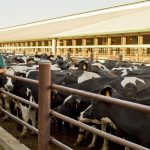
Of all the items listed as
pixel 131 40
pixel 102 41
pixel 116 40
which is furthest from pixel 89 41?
pixel 131 40

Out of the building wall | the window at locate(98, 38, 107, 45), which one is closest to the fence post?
the building wall

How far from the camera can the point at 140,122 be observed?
4645mm

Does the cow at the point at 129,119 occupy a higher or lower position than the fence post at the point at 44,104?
lower

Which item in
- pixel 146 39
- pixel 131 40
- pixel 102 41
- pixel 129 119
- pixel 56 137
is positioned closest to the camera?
pixel 129 119

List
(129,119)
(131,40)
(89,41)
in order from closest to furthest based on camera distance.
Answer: (129,119)
(131,40)
(89,41)

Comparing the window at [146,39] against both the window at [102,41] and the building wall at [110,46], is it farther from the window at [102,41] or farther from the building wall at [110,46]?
the window at [102,41]

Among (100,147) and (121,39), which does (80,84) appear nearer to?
(100,147)

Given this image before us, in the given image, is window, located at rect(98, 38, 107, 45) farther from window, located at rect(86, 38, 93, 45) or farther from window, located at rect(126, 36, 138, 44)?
window, located at rect(126, 36, 138, 44)

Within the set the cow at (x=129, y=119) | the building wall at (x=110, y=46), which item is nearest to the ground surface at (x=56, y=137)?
the cow at (x=129, y=119)

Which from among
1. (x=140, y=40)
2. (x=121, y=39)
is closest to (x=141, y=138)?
(x=140, y=40)

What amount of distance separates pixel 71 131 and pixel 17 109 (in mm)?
1230

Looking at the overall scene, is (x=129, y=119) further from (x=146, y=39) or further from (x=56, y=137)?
(x=146, y=39)

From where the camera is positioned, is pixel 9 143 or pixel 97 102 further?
pixel 97 102

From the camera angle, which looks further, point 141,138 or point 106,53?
point 106,53
